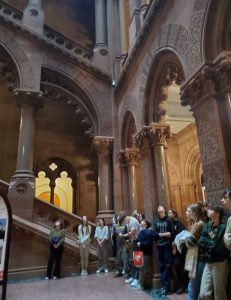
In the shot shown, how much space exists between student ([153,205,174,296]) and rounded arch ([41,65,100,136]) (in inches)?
197

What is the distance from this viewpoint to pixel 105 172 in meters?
8.52

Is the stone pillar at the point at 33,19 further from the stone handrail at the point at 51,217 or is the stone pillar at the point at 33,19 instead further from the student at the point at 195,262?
the student at the point at 195,262

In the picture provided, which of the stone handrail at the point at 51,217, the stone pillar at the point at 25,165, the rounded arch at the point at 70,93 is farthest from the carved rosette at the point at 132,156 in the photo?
the stone pillar at the point at 25,165

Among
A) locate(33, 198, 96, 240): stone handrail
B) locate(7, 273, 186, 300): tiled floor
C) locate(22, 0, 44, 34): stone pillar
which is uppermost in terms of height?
locate(22, 0, 44, 34): stone pillar

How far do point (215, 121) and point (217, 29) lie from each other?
140 centimetres

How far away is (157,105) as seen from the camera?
650 centimetres

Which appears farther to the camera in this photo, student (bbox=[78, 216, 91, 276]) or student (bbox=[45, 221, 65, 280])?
student (bbox=[78, 216, 91, 276])

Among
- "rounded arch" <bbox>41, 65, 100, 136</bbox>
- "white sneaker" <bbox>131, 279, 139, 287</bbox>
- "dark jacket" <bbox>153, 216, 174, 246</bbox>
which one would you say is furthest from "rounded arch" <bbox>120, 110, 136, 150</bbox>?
"white sneaker" <bbox>131, 279, 139, 287</bbox>

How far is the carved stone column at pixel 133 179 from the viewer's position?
7.73 metres

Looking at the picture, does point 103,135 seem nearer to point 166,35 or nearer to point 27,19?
point 166,35

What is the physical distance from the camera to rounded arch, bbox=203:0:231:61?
3822 millimetres

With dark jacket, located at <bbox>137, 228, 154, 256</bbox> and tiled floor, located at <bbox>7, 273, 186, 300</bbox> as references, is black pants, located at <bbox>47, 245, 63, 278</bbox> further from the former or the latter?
dark jacket, located at <bbox>137, 228, 154, 256</bbox>

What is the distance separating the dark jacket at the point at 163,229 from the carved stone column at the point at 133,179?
3.25 meters

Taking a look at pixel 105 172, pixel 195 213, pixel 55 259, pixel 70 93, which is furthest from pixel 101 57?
pixel 195 213
